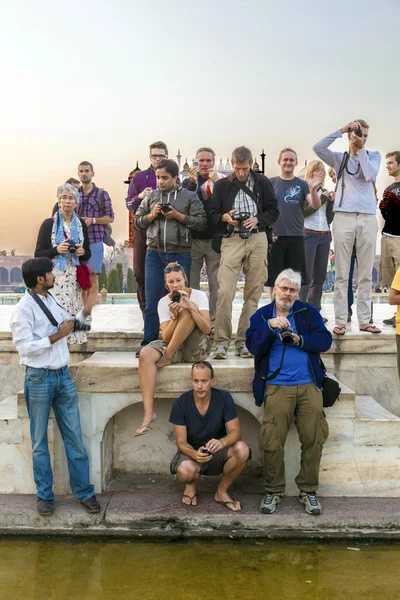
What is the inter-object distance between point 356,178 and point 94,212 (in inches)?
117

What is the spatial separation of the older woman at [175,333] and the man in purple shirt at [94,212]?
230 centimetres

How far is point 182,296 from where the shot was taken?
16.3 feet

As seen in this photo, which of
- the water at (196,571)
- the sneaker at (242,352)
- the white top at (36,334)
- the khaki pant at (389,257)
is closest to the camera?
the water at (196,571)

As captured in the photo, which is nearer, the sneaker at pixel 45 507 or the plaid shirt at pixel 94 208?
the sneaker at pixel 45 507

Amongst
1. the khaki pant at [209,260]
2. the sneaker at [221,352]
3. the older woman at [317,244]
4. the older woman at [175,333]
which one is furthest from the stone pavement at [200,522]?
the older woman at [317,244]

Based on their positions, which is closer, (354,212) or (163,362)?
(163,362)

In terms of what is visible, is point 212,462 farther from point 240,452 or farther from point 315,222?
point 315,222

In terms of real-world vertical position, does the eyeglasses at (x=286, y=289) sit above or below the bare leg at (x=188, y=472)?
above

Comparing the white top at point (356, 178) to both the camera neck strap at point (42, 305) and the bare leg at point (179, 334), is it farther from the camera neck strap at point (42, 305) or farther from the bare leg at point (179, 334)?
the camera neck strap at point (42, 305)

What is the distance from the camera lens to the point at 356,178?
6246 millimetres

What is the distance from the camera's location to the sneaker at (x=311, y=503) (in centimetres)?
464

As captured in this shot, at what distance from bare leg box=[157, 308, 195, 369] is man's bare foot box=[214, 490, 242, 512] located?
109 cm

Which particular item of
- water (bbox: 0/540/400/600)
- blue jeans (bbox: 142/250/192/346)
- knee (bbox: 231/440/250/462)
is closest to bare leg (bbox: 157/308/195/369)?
blue jeans (bbox: 142/250/192/346)

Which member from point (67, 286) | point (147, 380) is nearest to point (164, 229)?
point (67, 286)
